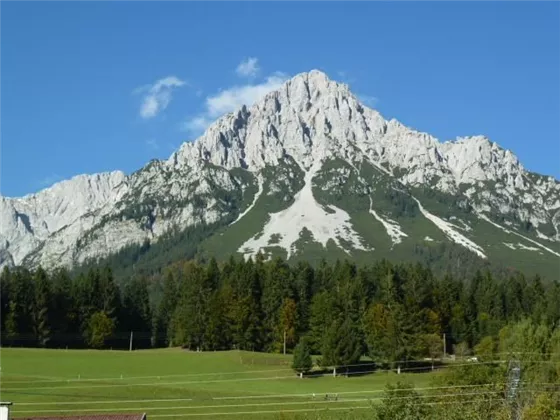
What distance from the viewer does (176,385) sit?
81.8 meters

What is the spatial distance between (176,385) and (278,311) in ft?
142

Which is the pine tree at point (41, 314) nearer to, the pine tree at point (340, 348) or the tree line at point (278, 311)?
the tree line at point (278, 311)

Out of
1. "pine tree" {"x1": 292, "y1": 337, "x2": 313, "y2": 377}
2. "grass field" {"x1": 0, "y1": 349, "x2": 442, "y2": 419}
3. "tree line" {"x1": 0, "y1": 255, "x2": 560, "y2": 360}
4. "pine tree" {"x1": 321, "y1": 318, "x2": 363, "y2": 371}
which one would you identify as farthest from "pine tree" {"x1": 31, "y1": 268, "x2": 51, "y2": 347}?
"pine tree" {"x1": 321, "y1": 318, "x2": 363, "y2": 371}

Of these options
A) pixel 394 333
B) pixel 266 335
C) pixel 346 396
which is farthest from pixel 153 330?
pixel 346 396

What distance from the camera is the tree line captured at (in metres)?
115

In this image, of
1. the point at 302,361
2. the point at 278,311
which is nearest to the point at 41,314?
the point at 278,311

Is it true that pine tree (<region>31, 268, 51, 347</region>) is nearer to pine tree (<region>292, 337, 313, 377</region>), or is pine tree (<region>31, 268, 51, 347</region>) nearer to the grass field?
the grass field

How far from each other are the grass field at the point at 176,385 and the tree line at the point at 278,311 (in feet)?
25.8

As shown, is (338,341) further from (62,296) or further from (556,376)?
(62,296)

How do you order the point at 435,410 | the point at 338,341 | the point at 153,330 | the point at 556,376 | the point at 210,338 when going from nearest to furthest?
the point at 435,410
the point at 556,376
the point at 338,341
the point at 210,338
the point at 153,330

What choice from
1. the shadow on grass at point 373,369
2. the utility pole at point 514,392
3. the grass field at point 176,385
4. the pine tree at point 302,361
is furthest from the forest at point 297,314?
the utility pole at point 514,392

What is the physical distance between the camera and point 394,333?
10725 cm

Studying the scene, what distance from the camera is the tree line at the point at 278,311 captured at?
115 metres

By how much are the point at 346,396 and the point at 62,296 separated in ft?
230
